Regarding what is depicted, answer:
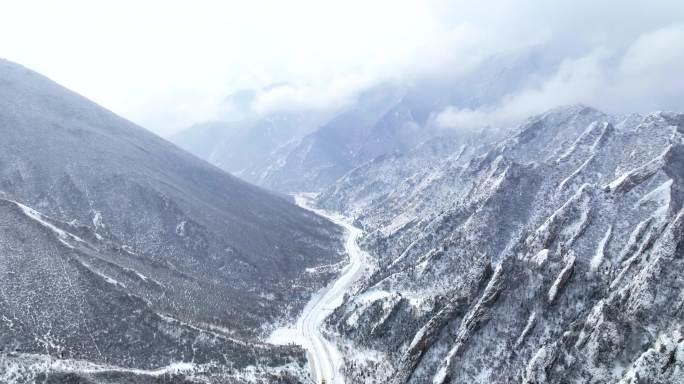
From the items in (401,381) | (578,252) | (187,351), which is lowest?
Result: (187,351)

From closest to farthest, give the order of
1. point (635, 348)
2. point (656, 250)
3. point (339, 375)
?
point (635, 348) → point (656, 250) → point (339, 375)

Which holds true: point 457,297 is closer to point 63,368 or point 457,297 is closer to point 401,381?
point 401,381

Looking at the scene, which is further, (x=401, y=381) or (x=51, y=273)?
(x=51, y=273)

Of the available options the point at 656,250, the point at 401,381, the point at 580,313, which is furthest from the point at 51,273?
the point at 656,250

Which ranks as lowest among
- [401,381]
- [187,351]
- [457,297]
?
[187,351]

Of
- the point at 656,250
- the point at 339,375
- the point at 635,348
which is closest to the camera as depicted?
the point at 635,348

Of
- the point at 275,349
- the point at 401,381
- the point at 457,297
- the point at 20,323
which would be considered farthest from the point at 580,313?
the point at 20,323

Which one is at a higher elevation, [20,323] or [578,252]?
[578,252]

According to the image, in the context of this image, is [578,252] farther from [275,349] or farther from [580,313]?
[275,349]

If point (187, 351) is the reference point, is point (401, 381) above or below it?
above
